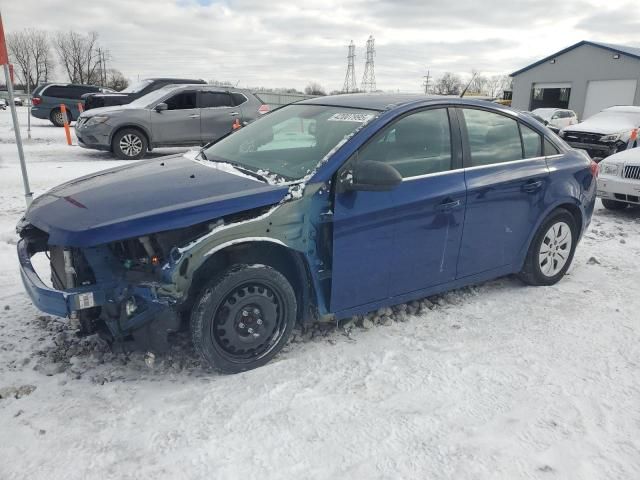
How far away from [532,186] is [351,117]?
65.8 inches

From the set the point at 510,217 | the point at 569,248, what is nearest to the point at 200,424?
the point at 510,217

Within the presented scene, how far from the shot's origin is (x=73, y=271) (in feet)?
9.12

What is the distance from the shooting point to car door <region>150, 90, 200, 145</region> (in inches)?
453

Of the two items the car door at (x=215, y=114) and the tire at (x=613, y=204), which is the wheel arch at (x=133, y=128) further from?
the tire at (x=613, y=204)

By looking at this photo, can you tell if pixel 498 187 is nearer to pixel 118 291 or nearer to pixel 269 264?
pixel 269 264

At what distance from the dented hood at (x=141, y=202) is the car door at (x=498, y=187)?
5.22 ft

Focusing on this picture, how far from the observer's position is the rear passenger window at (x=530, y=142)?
4.29 meters

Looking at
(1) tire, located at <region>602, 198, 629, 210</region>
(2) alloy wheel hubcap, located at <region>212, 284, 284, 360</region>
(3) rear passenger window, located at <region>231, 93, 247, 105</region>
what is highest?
(3) rear passenger window, located at <region>231, 93, 247, 105</region>

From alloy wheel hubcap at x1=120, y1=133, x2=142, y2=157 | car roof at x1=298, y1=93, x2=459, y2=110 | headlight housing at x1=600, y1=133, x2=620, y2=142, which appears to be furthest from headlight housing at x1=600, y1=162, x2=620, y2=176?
alloy wheel hubcap at x1=120, y1=133, x2=142, y2=157

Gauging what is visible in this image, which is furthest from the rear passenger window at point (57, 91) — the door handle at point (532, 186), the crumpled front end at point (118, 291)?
the door handle at point (532, 186)

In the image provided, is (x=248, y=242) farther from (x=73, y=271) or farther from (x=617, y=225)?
(x=617, y=225)

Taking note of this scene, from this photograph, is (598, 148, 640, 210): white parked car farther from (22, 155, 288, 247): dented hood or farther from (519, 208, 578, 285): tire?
(22, 155, 288, 247): dented hood

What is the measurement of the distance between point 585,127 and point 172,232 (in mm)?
15838

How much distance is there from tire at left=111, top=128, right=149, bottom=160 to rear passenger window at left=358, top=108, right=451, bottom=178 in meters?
9.13
